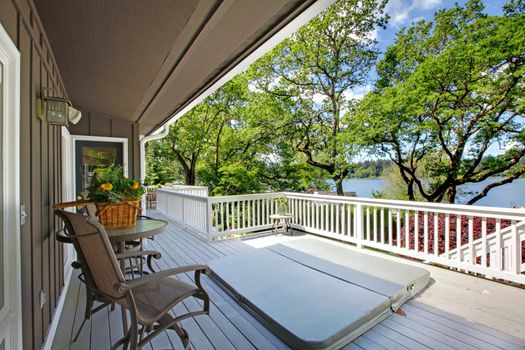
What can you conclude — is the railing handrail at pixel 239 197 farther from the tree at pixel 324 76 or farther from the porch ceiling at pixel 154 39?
the tree at pixel 324 76

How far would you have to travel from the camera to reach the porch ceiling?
170 cm

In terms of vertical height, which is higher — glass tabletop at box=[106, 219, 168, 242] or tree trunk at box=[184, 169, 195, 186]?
tree trunk at box=[184, 169, 195, 186]

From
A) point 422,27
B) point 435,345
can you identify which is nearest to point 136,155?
point 435,345

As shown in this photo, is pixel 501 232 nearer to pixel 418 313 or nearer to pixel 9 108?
pixel 418 313

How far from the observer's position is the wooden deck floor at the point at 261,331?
2.09 m

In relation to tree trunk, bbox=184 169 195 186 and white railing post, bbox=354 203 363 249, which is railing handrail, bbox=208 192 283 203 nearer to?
white railing post, bbox=354 203 363 249

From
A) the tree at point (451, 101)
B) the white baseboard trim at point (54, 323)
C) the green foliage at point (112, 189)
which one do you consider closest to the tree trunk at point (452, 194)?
the tree at point (451, 101)

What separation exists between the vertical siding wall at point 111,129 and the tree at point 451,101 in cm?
690

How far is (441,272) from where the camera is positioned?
3.49m

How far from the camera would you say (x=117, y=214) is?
2486 mm

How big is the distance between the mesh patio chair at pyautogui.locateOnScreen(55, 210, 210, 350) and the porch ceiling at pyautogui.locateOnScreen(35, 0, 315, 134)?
1335 mm

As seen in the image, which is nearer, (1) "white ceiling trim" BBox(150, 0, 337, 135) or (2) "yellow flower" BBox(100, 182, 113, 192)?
(1) "white ceiling trim" BBox(150, 0, 337, 135)

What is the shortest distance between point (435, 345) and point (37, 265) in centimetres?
296

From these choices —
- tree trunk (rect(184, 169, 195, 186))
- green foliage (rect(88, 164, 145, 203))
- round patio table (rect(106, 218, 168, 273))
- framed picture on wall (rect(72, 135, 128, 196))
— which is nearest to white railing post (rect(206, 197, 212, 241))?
framed picture on wall (rect(72, 135, 128, 196))
